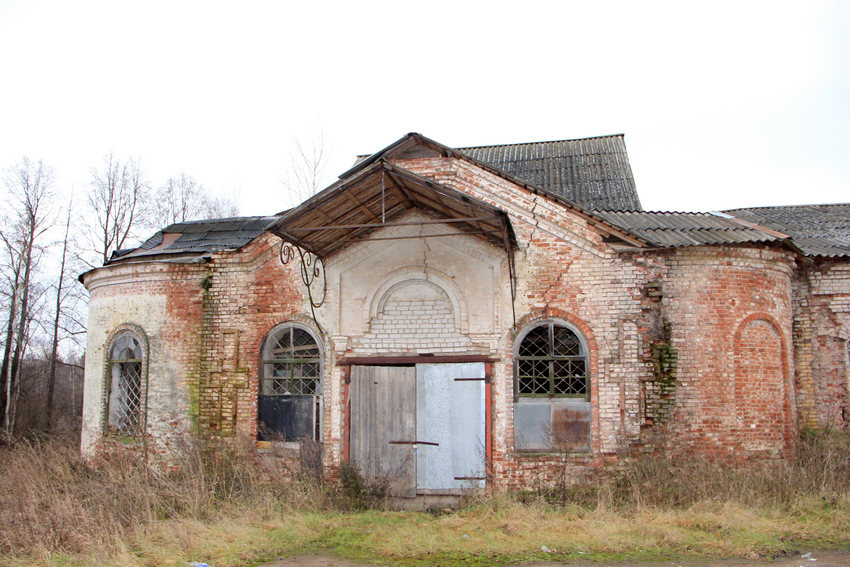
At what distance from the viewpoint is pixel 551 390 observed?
389 inches

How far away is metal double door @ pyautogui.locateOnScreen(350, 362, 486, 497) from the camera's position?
9.91m

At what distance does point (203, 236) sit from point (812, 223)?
38.8ft

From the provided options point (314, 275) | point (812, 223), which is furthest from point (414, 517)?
point (812, 223)

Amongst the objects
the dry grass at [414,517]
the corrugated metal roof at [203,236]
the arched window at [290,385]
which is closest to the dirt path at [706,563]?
the dry grass at [414,517]

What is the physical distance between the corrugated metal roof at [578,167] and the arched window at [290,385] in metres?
5.10

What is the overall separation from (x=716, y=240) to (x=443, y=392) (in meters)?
4.54

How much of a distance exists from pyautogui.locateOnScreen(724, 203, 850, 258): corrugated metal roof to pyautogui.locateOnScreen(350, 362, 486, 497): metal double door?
19.8 feet

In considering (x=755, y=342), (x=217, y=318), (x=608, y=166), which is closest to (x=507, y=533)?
(x=755, y=342)

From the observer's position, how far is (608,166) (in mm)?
14656

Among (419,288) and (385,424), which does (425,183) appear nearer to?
(419,288)

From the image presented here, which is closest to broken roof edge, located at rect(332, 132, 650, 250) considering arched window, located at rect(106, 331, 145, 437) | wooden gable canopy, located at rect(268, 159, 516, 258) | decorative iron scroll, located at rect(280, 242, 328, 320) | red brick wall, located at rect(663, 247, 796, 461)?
wooden gable canopy, located at rect(268, 159, 516, 258)

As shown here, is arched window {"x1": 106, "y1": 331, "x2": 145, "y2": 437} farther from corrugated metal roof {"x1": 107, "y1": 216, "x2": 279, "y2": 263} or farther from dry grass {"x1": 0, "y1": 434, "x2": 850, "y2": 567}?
corrugated metal roof {"x1": 107, "y1": 216, "x2": 279, "y2": 263}

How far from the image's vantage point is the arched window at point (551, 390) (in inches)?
383

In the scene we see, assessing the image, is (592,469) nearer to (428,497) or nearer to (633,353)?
(633,353)
